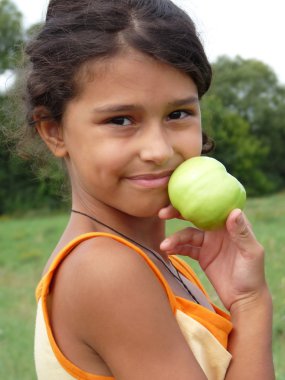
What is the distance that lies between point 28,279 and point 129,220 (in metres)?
5.68

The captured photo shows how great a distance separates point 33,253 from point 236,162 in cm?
2470

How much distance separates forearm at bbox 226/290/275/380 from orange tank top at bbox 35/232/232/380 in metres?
0.03

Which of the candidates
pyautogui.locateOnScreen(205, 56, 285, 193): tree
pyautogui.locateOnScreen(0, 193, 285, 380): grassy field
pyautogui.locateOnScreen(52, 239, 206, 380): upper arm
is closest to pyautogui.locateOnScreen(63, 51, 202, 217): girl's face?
pyautogui.locateOnScreen(52, 239, 206, 380): upper arm

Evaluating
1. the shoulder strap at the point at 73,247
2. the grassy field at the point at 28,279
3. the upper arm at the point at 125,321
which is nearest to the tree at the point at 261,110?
the grassy field at the point at 28,279

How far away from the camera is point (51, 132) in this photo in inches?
68.9

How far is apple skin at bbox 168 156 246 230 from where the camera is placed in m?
1.58

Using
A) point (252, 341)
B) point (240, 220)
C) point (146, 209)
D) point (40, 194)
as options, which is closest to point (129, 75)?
point (146, 209)

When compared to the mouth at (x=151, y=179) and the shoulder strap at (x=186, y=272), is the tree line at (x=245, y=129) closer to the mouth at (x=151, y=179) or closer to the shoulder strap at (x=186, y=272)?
the shoulder strap at (x=186, y=272)

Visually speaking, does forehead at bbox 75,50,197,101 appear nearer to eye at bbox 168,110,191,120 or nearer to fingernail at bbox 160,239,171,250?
eye at bbox 168,110,191,120

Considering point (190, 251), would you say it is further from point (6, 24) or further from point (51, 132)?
point (6, 24)

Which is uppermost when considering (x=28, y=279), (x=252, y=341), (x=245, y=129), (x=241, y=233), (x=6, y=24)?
(x=241, y=233)

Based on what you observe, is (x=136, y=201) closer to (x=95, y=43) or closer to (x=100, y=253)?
(x=100, y=253)

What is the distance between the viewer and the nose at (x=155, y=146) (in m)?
1.49

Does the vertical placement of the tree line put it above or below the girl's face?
below
